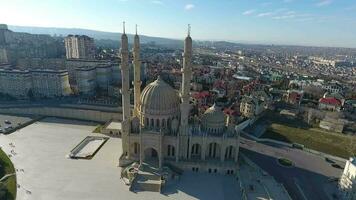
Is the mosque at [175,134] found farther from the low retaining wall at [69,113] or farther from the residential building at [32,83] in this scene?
the residential building at [32,83]

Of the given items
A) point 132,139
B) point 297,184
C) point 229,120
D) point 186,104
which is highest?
point 186,104

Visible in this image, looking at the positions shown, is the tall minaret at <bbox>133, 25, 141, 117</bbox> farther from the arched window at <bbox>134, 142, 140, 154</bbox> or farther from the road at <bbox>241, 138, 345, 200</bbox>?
the road at <bbox>241, 138, 345, 200</bbox>

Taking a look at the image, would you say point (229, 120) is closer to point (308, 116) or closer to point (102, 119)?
point (102, 119)

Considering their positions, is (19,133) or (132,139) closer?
(132,139)

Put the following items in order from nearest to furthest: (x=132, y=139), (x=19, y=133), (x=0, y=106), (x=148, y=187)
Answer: (x=148, y=187) < (x=132, y=139) < (x=19, y=133) < (x=0, y=106)

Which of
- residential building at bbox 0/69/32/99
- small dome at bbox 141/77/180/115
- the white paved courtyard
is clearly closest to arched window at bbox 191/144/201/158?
the white paved courtyard

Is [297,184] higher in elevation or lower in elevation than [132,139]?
lower

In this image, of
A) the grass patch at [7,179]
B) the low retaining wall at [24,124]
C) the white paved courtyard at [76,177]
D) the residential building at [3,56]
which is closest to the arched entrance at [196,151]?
the white paved courtyard at [76,177]

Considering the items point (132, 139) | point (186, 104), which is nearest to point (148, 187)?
point (132, 139)
